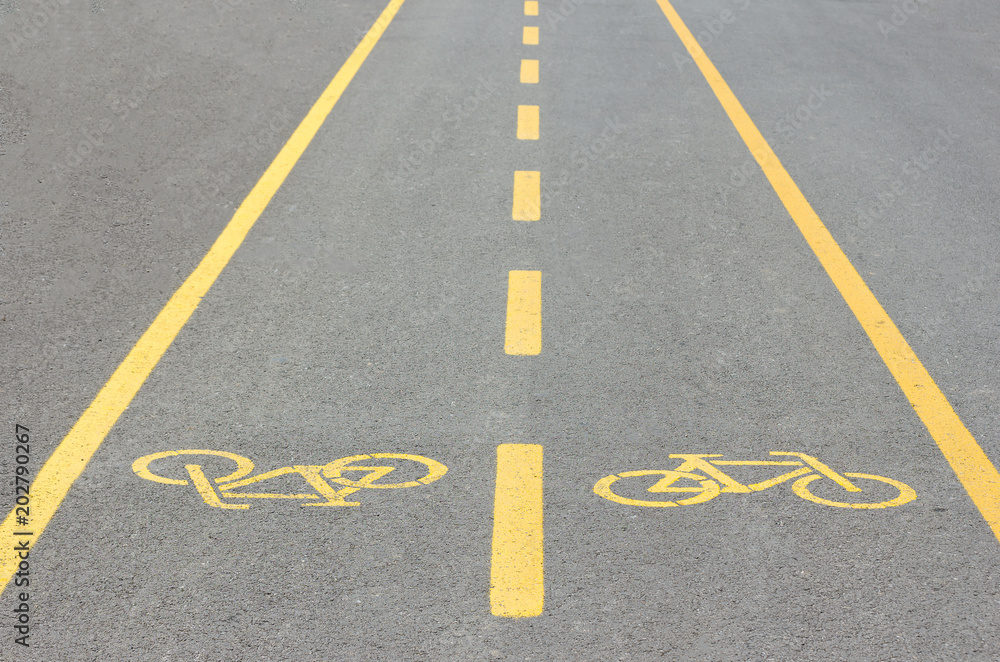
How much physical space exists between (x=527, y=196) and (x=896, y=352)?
3.06 meters

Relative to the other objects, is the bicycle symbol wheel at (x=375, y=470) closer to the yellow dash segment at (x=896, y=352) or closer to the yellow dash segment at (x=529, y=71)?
the yellow dash segment at (x=896, y=352)

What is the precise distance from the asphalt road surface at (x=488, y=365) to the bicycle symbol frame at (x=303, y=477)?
2 centimetres

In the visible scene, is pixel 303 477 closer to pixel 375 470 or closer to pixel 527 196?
pixel 375 470

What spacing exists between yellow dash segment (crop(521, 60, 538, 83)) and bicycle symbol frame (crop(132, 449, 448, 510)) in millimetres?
6587

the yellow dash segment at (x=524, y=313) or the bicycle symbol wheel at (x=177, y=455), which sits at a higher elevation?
the yellow dash segment at (x=524, y=313)

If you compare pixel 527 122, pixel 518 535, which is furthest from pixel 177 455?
pixel 527 122

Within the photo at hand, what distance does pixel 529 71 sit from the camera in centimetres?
1006

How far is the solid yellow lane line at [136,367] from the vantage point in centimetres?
376

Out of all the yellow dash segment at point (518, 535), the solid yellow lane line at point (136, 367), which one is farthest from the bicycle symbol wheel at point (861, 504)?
the solid yellow lane line at point (136, 367)

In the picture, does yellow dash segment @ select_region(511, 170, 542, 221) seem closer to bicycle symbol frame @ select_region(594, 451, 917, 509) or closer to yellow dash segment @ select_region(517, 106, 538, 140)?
yellow dash segment @ select_region(517, 106, 538, 140)

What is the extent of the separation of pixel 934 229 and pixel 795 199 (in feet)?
3.37

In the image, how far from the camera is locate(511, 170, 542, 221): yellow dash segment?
264 inches

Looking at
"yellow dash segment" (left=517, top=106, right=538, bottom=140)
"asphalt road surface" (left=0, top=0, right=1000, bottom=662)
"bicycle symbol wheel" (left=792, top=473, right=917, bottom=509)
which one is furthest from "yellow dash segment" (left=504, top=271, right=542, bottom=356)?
"yellow dash segment" (left=517, top=106, right=538, bottom=140)

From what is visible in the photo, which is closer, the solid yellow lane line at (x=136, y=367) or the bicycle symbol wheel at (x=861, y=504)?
the solid yellow lane line at (x=136, y=367)
